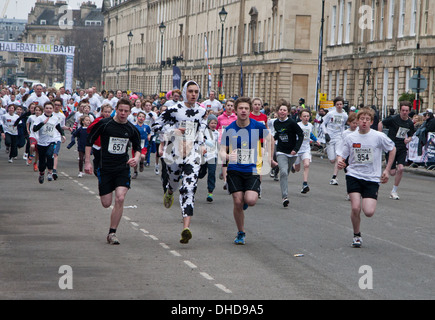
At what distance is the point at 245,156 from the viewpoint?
42.4ft

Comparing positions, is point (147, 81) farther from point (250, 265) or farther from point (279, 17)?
point (250, 265)

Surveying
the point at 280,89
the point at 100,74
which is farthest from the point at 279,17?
the point at 100,74

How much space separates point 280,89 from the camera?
7669 centimetres

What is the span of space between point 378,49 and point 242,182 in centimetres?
4526

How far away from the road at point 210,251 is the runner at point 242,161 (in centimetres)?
49

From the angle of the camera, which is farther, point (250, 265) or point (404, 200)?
point (404, 200)

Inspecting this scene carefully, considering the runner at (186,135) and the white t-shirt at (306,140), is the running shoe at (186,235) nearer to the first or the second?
the runner at (186,135)

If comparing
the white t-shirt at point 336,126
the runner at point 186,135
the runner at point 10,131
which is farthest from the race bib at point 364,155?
the runner at point 10,131

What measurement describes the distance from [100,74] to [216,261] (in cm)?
16216

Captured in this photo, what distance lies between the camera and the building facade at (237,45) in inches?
2985

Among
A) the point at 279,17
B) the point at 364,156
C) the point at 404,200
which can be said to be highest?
the point at 279,17

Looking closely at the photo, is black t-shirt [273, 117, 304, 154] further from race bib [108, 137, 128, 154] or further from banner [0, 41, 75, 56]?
banner [0, 41, 75, 56]

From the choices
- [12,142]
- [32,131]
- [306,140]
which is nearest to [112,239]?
[306,140]
